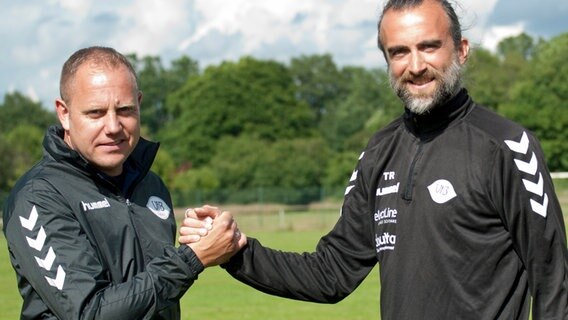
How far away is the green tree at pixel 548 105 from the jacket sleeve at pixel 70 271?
6272 centimetres

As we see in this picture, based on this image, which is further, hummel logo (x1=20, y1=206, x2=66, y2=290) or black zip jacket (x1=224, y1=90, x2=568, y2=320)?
hummel logo (x1=20, y1=206, x2=66, y2=290)

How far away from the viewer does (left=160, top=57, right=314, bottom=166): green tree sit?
84.5 metres

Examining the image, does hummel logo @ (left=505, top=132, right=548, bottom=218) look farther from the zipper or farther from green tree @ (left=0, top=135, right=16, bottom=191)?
green tree @ (left=0, top=135, right=16, bottom=191)

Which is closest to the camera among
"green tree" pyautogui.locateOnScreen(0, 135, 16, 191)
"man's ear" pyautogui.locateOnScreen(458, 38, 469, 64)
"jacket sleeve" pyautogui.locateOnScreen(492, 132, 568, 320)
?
"jacket sleeve" pyautogui.locateOnScreen(492, 132, 568, 320)

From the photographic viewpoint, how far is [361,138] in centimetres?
8044

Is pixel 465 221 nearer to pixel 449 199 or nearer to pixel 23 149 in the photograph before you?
pixel 449 199

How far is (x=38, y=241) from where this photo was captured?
14.9 feet

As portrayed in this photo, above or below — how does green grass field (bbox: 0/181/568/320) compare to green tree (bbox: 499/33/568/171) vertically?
below

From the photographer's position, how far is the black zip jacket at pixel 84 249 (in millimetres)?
4465

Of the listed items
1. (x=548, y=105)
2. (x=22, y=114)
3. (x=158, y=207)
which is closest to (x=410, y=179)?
(x=158, y=207)

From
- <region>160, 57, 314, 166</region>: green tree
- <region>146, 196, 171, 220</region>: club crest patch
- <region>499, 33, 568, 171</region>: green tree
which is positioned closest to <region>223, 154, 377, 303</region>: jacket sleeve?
<region>146, 196, 171, 220</region>: club crest patch

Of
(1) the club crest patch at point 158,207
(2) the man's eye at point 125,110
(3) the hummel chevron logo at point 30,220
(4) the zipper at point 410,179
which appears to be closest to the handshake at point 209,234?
(1) the club crest patch at point 158,207

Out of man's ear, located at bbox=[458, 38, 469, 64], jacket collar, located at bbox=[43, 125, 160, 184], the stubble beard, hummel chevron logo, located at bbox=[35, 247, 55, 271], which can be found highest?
man's ear, located at bbox=[458, 38, 469, 64]

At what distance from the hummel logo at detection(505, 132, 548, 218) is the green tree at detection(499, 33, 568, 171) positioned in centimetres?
6240
